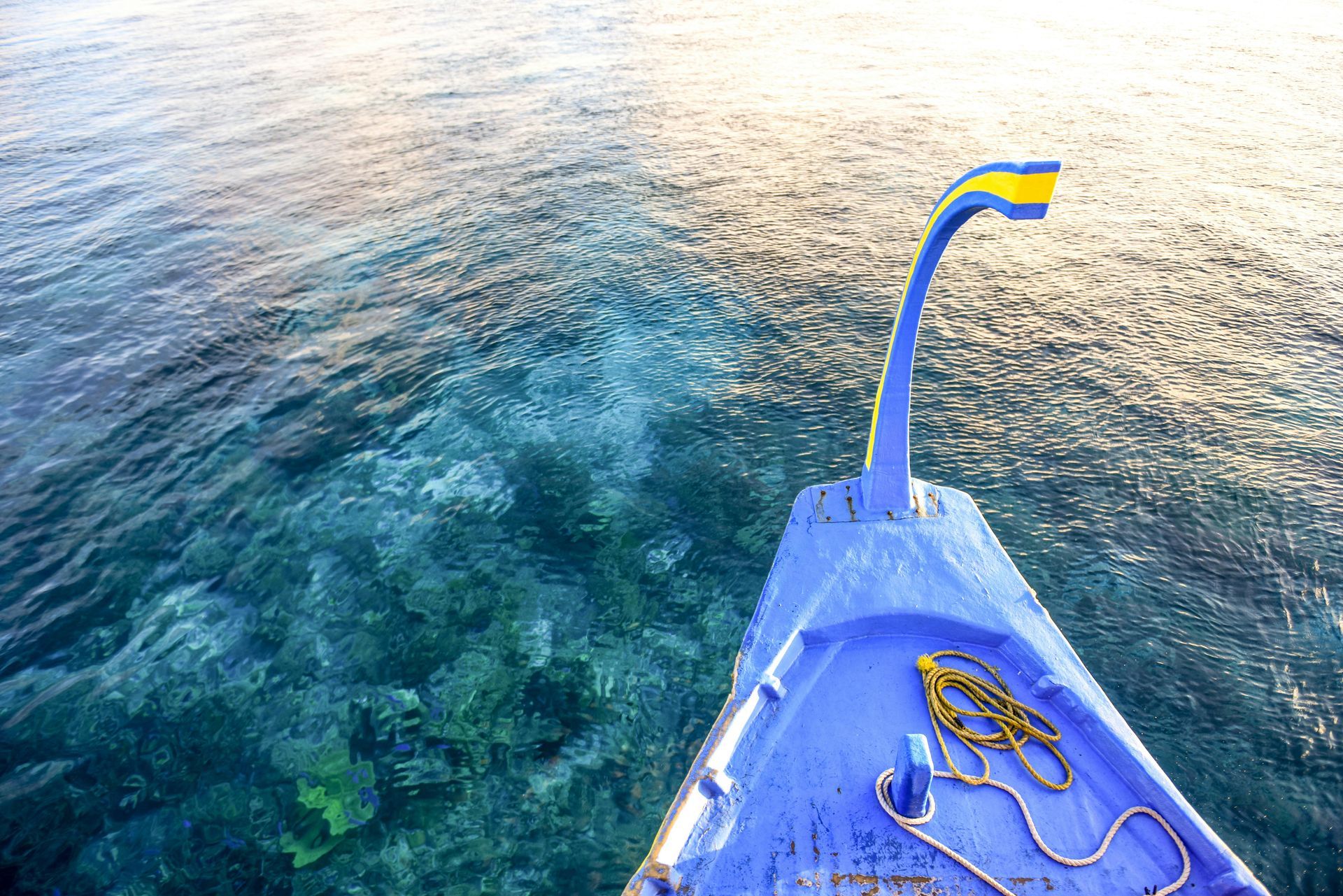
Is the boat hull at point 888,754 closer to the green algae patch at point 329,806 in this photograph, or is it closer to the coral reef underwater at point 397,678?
the coral reef underwater at point 397,678

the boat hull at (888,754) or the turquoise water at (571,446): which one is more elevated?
the boat hull at (888,754)

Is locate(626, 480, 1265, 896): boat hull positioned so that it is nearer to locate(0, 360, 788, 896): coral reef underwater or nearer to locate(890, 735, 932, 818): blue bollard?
locate(890, 735, 932, 818): blue bollard

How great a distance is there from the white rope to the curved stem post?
509cm

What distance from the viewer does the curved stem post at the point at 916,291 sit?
8133 mm

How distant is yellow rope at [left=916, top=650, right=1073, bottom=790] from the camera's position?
880 cm

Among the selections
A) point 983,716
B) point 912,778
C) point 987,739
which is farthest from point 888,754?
point 983,716

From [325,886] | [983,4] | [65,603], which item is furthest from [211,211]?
[983,4]

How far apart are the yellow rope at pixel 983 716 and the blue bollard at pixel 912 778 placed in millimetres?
904

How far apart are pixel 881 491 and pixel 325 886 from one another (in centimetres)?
1157

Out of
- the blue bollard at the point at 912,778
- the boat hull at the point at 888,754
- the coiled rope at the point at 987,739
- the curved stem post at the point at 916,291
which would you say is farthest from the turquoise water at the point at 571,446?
the blue bollard at the point at 912,778

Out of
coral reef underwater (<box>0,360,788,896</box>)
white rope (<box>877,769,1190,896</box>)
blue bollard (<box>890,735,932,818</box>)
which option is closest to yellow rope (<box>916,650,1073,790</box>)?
white rope (<box>877,769,1190,896</box>)

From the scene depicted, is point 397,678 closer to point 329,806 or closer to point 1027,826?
point 329,806

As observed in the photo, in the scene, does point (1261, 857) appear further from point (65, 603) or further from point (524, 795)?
point (65, 603)

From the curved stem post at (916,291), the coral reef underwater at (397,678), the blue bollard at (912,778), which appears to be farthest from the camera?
the coral reef underwater at (397,678)
